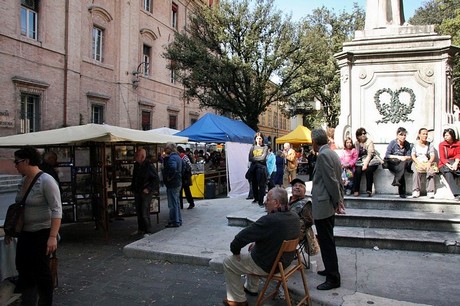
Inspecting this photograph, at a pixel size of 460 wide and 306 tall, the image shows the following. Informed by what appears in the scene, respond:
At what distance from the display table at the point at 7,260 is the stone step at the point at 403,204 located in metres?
5.63

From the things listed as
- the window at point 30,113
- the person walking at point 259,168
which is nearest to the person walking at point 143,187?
the person walking at point 259,168

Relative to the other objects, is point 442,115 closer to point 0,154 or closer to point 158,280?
point 158,280

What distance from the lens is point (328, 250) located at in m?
4.41

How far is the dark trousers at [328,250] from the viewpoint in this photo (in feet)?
14.4

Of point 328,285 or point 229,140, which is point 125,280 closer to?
point 328,285

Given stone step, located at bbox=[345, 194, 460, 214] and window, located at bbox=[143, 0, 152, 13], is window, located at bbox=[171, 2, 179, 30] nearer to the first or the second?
window, located at bbox=[143, 0, 152, 13]

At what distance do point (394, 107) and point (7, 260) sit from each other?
24.4 ft

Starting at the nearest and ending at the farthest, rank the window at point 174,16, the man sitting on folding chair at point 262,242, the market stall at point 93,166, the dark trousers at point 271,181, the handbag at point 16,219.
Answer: the handbag at point 16,219, the man sitting on folding chair at point 262,242, the market stall at point 93,166, the dark trousers at point 271,181, the window at point 174,16

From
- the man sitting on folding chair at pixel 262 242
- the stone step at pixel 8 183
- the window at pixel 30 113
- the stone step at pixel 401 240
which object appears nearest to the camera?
the man sitting on folding chair at pixel 262 242

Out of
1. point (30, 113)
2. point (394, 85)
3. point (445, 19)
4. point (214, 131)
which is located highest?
point (445, 19)

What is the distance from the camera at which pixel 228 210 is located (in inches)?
394

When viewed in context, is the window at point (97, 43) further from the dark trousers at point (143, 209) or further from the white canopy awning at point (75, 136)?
the dark trousers at point (143, 209)

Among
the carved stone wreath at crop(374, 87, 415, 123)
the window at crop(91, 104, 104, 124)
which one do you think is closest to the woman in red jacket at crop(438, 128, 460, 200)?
the carved stone wreath at crop(374, 87, 415, 123)

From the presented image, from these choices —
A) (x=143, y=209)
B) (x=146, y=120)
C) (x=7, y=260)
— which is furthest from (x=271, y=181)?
(x=146, y=120)
